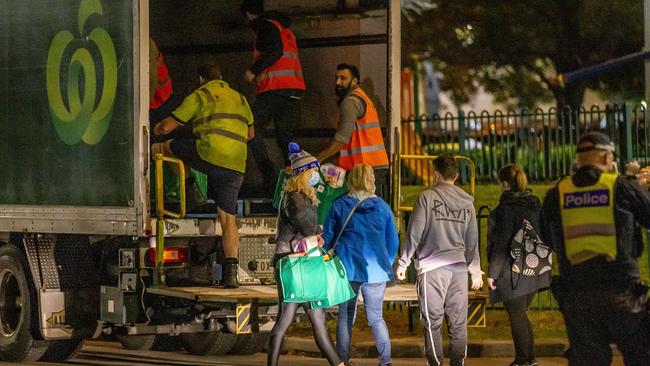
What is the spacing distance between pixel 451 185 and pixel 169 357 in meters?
3.59

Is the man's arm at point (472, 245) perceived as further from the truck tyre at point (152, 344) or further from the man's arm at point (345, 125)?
the truck tyre at point (152, 344)

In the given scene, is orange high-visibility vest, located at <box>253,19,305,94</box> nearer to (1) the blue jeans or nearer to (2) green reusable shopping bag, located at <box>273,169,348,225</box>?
(2) green reusable shopping bag, located at <box>273,169,348,225</box>

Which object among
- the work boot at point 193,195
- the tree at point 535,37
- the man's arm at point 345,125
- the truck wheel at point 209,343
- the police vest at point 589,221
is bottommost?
the truck wheel at point 209,343

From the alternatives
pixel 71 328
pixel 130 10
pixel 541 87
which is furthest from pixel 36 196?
pixel 541 87

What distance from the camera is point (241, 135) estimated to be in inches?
500

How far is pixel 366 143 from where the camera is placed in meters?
13.1

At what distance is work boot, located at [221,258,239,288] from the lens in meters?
12.1

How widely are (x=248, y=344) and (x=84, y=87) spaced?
→ 10.4 ft

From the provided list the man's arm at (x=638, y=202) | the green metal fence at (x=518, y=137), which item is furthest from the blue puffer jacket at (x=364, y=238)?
the green metal fence at (x=518, y=137)

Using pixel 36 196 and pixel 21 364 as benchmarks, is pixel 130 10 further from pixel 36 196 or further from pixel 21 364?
pixel 21 364

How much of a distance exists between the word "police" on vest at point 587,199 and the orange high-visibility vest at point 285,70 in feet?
18.6

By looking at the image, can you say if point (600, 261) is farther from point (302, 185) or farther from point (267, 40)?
point (267, 40)

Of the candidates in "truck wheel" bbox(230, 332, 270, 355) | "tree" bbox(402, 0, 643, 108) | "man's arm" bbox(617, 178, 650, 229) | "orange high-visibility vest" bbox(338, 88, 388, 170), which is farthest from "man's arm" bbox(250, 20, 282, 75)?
"tree" bbox(402, 0, 643, 108)

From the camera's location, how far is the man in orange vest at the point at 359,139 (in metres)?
13.0
